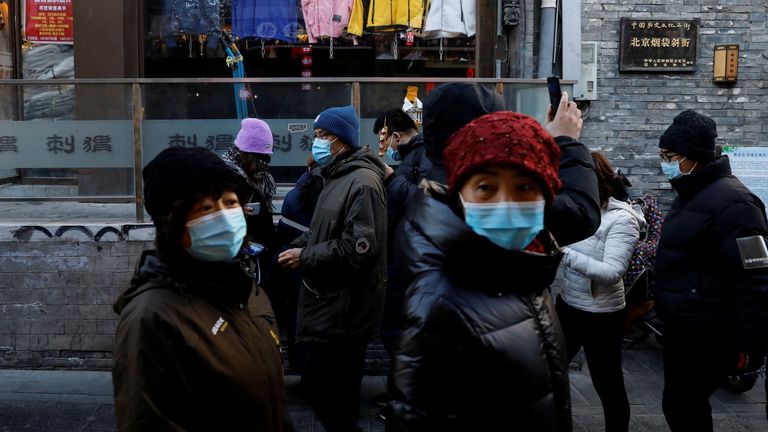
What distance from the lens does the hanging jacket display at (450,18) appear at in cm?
770

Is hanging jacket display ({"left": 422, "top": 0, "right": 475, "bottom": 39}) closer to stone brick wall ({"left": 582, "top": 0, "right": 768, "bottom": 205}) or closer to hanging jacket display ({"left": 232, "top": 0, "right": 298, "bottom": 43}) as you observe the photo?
stone brick wall ({"left": 582, "top": 0, "right": 768, "bottom": 205})

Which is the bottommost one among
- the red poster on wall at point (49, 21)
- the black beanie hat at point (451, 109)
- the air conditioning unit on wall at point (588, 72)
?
the black beanie hat at point (451, 109)

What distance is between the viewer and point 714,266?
4055 mm

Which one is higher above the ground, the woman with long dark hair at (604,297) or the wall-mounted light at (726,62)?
the wall-mounted light at (726,62)

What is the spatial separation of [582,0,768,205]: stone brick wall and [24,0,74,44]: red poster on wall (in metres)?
5.23

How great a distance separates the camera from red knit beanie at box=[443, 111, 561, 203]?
2.12 metres

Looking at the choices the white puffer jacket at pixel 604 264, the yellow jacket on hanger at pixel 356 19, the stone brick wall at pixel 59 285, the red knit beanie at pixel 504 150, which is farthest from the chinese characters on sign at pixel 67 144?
the red knit beanie at pixel 504 150

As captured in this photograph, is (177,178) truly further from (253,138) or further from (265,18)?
(265,18)

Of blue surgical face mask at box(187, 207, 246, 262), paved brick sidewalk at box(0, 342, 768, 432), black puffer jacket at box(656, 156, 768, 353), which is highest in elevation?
blue surgical face mask at box(187, 207, 246, 262)

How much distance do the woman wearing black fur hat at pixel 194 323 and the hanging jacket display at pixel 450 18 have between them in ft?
18.0

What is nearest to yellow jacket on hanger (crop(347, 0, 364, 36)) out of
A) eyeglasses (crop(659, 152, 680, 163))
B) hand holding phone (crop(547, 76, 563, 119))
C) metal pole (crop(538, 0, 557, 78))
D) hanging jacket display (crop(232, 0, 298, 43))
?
hanging jacket display (crop(232, 0, 298, 43))

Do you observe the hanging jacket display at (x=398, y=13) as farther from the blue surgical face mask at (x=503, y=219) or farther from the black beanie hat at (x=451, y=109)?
the blue surgical face mask at (x=503, y=219)

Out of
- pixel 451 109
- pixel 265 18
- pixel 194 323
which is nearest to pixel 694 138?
pixel 451 109

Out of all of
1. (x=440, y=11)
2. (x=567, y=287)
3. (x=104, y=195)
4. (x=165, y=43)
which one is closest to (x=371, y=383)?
(x=567, y=287)
